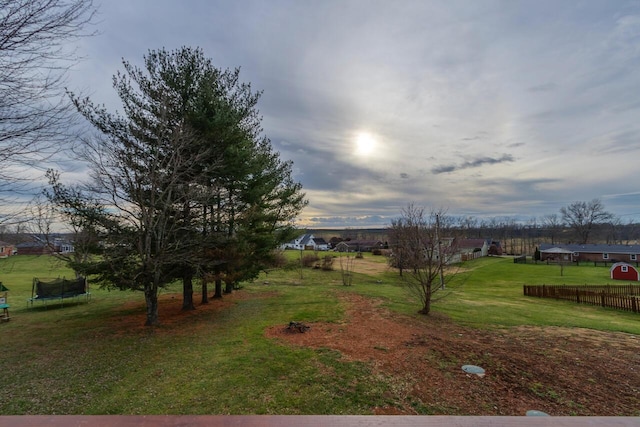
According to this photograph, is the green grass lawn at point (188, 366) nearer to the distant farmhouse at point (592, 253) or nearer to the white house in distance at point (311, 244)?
the distant farmhouse at point (592, 253)

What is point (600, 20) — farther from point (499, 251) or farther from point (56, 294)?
point (499, 251)

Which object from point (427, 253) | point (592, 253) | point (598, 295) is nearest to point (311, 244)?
point (592, 253)

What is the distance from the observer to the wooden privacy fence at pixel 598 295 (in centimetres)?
1523

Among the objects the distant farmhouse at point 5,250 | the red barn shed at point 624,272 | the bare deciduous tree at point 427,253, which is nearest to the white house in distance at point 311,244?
the distant farmhouse at point 5,250

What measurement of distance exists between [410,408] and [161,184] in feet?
29.4

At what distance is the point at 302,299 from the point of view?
14.0 m

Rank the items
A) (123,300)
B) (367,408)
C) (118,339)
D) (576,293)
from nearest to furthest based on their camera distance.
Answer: (367,408) < (118,339) < (123,300) < (576,293)

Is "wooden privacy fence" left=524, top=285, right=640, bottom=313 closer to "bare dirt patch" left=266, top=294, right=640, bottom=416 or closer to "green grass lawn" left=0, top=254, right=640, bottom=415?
"green grass lawn" left=0, top=254, right=640, bottom=415

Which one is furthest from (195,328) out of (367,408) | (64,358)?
(367,408)

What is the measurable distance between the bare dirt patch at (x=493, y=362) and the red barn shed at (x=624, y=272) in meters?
27.8

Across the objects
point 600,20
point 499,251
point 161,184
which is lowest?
point 499,251

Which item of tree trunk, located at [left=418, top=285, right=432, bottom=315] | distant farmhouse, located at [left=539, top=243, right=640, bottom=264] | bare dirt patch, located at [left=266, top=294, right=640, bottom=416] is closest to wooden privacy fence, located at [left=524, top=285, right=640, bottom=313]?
bare dirt patch, located at [left=266, top=294, right=640, bottom=416]

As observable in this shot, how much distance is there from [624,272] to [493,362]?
3431cm

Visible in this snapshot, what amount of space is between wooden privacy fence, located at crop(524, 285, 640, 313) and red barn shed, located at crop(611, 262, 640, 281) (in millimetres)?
11507
